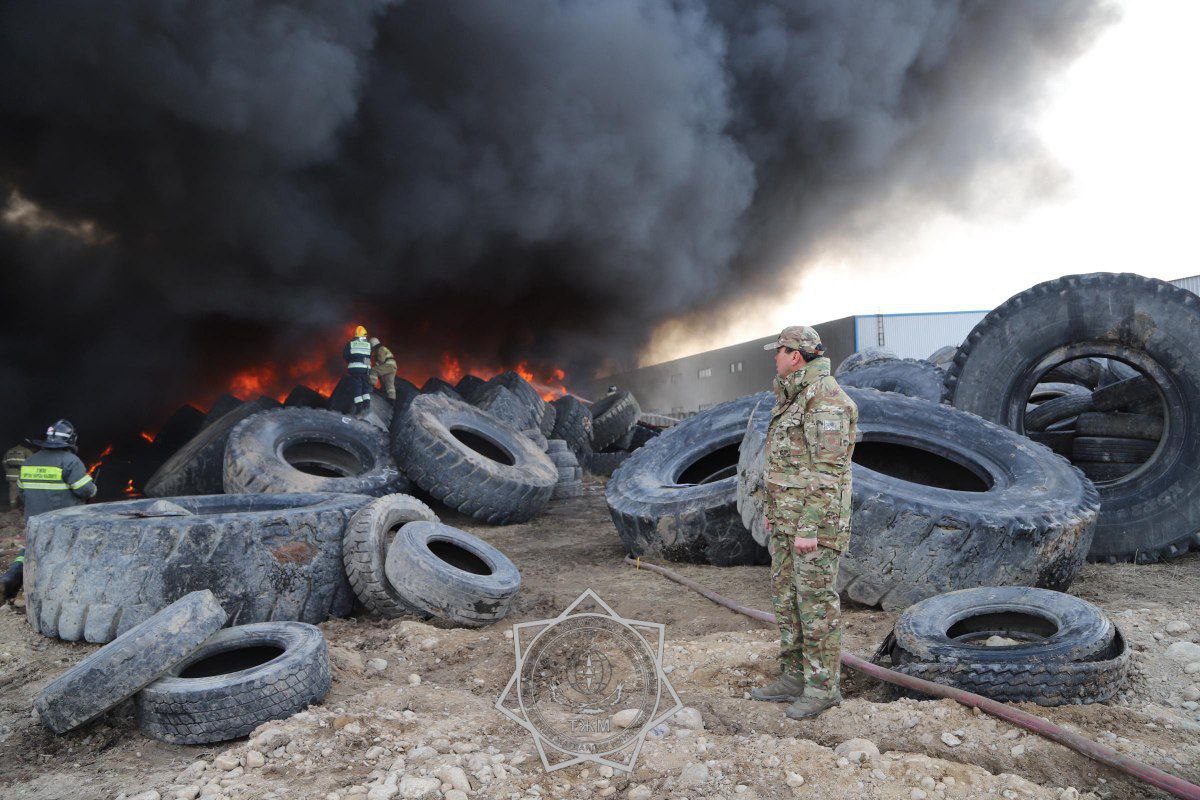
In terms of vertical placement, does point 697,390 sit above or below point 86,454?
above

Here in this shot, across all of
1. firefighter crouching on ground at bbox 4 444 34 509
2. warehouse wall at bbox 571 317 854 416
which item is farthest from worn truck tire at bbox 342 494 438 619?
warehouse wall at bbox 571 317 854 416

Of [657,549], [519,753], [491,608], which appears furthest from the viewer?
[657,549]

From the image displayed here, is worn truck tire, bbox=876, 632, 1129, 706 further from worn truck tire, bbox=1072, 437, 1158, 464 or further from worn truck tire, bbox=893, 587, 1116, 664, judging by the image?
worn truck tire, bbox=1072, 437, 1158, 464

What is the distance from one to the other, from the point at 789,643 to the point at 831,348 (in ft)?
56.4

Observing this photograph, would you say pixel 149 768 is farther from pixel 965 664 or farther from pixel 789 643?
pixel 965 664

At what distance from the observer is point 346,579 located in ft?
14.4

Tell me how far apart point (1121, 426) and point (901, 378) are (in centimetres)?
247

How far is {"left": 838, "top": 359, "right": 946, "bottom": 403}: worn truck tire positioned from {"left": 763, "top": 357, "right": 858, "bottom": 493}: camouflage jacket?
5069mm

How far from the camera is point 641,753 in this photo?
248 cm

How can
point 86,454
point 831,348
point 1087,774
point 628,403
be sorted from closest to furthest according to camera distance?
point 1087,774, point 628,403, point 86,454, point 831,348

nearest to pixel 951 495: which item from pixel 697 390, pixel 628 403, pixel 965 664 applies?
pixel 965 664

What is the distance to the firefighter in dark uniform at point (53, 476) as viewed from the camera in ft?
18.2

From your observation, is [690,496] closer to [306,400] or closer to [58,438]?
[58,438]

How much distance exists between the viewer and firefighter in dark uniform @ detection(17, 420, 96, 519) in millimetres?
5535
